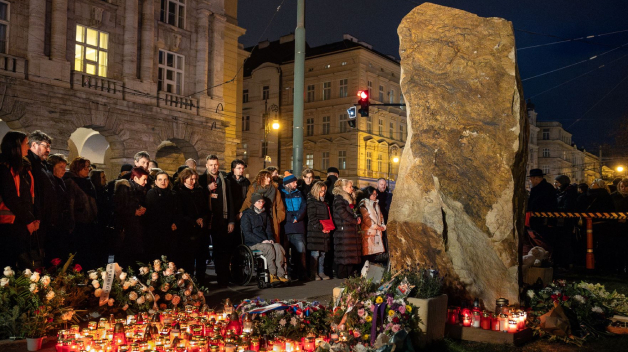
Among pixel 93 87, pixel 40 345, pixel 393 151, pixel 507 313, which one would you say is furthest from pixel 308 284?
pixel 393 151

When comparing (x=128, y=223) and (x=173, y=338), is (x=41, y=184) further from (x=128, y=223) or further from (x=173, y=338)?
(x=173, y=338)

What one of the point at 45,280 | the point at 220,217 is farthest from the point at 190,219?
the point at 45,280

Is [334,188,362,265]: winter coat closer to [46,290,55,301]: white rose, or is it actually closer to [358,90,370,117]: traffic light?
[46,290,55,301]: white rose

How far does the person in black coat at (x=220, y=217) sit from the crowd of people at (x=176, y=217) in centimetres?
2

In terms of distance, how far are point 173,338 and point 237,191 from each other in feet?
17.5

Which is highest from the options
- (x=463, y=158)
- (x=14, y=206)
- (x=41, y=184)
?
(x=463, y=158)

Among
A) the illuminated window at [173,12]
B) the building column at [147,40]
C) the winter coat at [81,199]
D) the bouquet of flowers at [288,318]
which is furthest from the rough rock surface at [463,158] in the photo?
the illuminated window at [173,12]

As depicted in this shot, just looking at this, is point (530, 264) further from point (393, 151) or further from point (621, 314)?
point (393, 151)

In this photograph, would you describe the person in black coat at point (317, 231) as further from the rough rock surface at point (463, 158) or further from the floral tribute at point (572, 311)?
the floral tribute at point (572, 311)

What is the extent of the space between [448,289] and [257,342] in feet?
8.43

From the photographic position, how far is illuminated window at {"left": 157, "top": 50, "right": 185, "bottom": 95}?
26500 mm

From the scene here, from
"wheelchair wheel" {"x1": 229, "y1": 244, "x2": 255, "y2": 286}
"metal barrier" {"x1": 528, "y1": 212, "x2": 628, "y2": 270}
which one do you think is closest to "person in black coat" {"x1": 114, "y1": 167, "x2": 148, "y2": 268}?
"wheelchair wheel" {"x1": 229, "y1": 244, "x2": 255, "y2": 286}

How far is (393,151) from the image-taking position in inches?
2127

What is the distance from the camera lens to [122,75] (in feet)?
79.8
